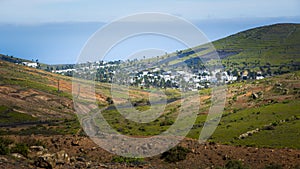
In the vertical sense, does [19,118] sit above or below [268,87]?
below

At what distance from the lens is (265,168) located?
2752cm

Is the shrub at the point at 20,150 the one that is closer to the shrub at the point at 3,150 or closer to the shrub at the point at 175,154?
the shrub at the point at 3,150

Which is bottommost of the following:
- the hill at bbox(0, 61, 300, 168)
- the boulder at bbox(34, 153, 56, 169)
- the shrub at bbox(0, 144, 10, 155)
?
the hill at bbox(0, 61, 300, 168)

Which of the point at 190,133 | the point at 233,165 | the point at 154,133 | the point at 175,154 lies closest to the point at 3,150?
the point at 175,154

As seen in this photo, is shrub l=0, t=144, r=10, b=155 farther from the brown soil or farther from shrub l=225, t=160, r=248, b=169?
shrub l=225, t=160, r=248, b=169

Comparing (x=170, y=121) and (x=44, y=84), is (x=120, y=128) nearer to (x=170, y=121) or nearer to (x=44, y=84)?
(x=170, y=121)

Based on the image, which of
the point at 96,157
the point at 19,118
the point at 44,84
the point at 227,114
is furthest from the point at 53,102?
the point at 96,157

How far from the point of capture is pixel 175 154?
98.3ft

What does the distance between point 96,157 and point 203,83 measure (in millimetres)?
137728

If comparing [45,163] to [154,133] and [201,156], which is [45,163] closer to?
[201,156]

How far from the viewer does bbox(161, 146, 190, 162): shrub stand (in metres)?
29.8

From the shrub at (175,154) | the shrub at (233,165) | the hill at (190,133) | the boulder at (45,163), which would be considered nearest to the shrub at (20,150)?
the hill at (190,133)

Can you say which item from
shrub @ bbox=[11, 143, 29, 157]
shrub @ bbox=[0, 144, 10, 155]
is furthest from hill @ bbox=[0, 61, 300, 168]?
shrub @ bbox=[0, 144, 10, 155]

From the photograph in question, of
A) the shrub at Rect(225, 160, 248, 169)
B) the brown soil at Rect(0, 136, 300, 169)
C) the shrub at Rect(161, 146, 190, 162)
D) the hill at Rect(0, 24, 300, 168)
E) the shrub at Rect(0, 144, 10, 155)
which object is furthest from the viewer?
the shrub at Rect(161, 146, 190, 162)
